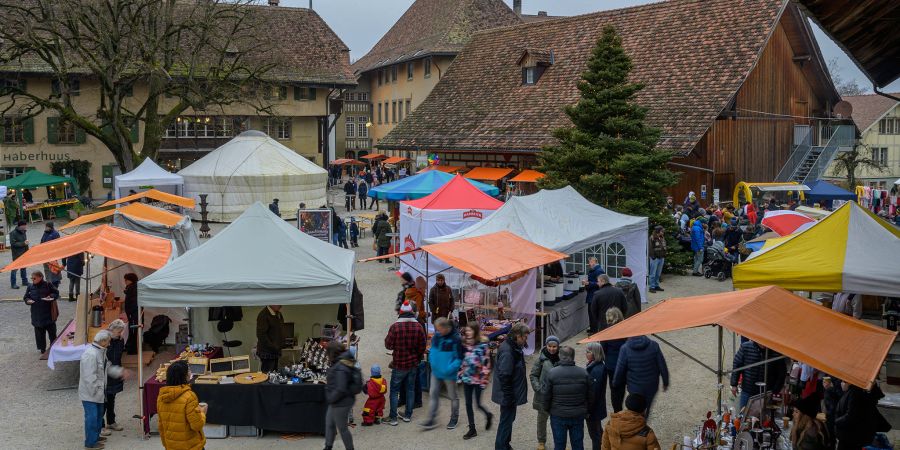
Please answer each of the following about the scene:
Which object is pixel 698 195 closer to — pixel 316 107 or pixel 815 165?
pixel 815 165

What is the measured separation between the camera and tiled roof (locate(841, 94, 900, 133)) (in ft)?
171

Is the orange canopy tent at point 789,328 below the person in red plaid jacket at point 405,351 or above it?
above

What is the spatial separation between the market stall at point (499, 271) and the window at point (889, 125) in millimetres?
46293

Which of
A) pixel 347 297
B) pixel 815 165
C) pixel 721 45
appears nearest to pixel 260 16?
pixel 721 45

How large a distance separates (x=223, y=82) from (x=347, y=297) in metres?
24.8

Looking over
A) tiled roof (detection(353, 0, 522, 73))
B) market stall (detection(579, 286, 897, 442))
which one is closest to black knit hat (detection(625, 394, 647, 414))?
market stall (detection(579, 286, 897, 442))

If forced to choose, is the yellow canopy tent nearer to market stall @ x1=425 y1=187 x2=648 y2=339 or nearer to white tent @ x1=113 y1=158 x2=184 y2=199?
market stall @ x1=425 y1=187 x2=648 y2=339

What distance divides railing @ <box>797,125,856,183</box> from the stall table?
26.9 metres

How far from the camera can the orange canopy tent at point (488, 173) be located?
1319 inches

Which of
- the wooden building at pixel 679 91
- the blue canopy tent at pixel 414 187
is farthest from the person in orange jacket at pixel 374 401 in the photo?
the wooden building at pixel 679 91

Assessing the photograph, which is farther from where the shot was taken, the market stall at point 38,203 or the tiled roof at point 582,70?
the market stall at point 38,203

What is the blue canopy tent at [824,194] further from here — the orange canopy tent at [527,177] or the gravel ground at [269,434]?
the gravel ground at [269,434]

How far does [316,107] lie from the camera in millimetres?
45469

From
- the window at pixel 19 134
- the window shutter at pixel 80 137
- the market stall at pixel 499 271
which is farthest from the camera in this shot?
the window shutter at pixel 80 137
